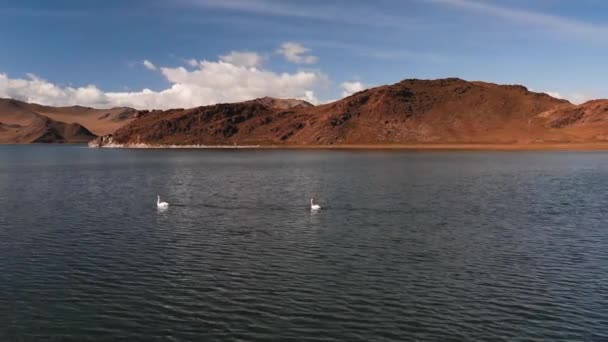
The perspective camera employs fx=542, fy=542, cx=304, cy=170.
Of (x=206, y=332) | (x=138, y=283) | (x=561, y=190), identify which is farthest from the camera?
(x=561, y=190)

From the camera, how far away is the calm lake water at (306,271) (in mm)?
22516

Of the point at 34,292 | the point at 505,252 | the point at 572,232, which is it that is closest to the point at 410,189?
the point at 572,232

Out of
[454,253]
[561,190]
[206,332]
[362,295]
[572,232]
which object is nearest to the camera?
[206,332]

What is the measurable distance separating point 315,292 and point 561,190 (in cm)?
5759

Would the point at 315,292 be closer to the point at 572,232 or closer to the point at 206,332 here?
the point at 206,332

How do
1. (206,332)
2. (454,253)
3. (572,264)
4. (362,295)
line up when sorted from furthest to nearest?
(454,253)
(572,264)
(362,295)
(206,332)

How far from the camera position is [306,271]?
3089 cm

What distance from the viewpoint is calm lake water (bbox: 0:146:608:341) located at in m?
22.5

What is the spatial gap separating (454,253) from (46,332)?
79.6ft

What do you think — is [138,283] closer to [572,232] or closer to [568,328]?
[568,328]

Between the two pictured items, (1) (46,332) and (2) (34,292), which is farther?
(2) (34,292)

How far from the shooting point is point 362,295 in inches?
1040

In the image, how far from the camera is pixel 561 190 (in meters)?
73.1

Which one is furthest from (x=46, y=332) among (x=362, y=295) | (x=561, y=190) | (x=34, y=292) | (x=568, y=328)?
(x=561, y=190)
